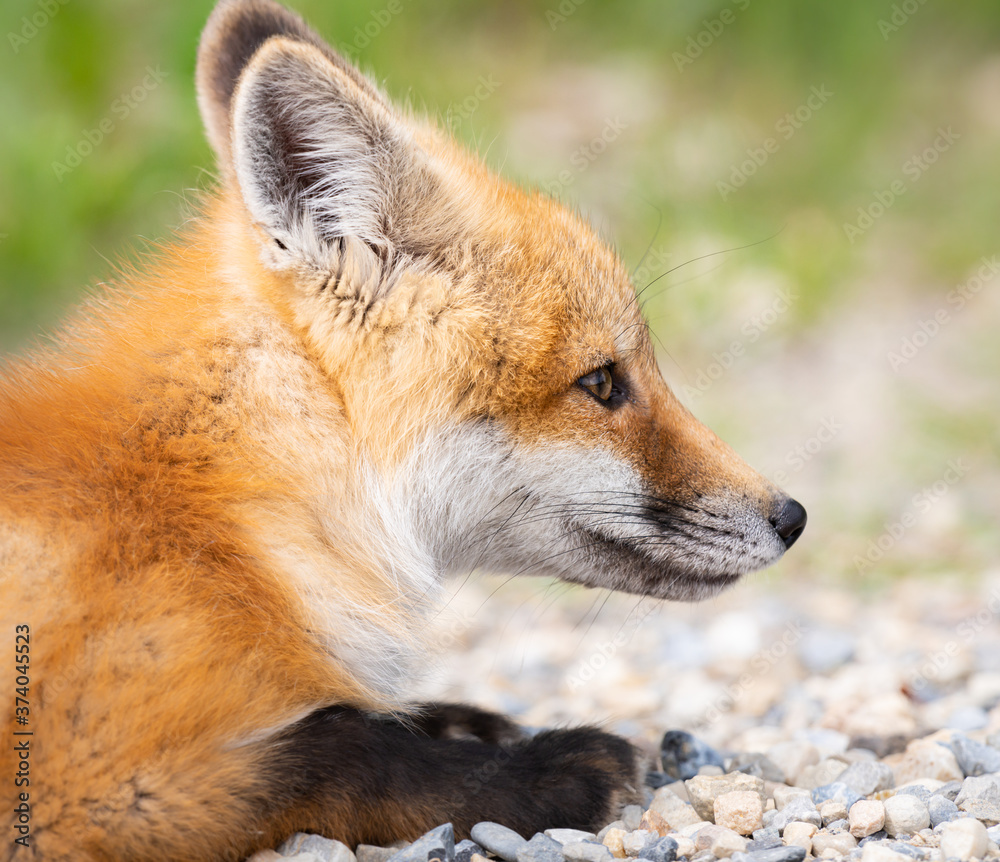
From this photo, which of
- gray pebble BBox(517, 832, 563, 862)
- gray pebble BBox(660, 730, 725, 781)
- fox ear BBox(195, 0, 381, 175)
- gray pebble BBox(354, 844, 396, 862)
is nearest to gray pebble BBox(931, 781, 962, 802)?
gray pebble BBox(660, 730, 725, 781)

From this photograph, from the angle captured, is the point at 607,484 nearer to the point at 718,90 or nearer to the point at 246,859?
the point at 246,859

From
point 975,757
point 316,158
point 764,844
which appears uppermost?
point 316,158

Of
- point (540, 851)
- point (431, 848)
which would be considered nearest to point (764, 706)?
point (540, 851)

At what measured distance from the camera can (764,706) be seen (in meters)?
5.38

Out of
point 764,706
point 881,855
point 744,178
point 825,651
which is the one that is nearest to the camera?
point 881,855

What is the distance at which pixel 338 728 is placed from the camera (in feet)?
10.6

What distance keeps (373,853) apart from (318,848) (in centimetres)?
18

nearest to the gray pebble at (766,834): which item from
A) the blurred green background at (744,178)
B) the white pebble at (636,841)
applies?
the white pebble at (636,841)

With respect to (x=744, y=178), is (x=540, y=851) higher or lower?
lower

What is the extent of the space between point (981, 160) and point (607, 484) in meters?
11.5

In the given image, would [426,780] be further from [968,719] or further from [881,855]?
[968,719]

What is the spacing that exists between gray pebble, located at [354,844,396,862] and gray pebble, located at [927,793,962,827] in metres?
1.77

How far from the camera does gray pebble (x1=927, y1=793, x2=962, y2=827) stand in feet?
10.9

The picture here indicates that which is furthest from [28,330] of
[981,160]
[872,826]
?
[981,160]
